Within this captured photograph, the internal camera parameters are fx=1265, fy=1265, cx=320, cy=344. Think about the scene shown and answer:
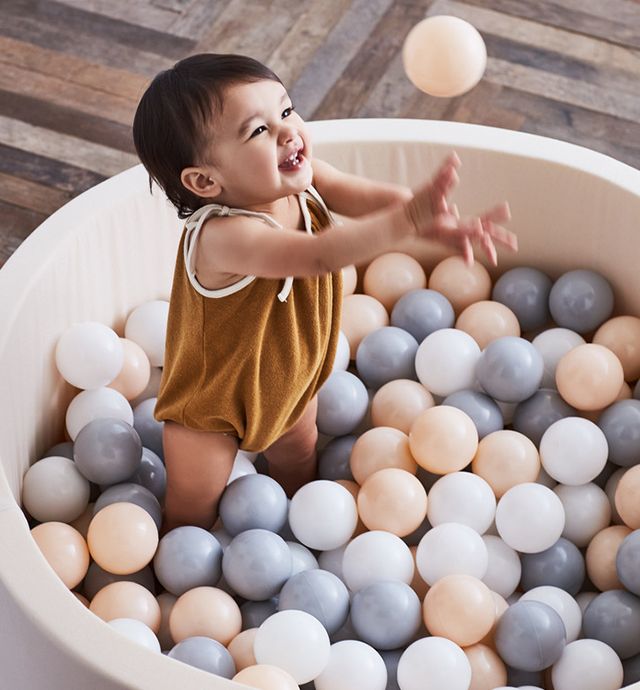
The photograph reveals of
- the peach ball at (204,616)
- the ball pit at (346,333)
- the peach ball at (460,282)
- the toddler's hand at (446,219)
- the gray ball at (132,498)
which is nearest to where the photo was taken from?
the toddler's hand at (446,219)

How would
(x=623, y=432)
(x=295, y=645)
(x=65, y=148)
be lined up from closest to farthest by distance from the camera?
(x=295, y=645) < (x=623, y=432) < (x=65, y=148)

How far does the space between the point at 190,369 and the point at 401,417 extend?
1.00 ft

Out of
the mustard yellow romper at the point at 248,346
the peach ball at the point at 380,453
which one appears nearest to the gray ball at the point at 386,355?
the peach ball at the point at 380,453

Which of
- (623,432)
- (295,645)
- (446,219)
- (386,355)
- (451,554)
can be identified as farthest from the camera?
(386,355)

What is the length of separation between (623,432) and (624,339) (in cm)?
14

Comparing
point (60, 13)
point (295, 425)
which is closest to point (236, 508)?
point (295, 425)

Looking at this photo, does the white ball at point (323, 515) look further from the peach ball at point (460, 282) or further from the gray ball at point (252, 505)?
the peach ball at point (460, 282)

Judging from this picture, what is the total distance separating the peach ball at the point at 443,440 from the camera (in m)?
1.41

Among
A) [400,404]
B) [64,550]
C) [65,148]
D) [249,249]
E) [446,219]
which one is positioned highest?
[446,219]

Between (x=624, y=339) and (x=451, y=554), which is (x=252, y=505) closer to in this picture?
(x=451, y=554)

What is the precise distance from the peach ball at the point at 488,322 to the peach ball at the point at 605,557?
0.96 ft

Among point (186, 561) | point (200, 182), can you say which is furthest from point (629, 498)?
point (200, 182)

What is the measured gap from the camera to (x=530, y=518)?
53.6 inches

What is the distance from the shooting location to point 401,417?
1.50 m
